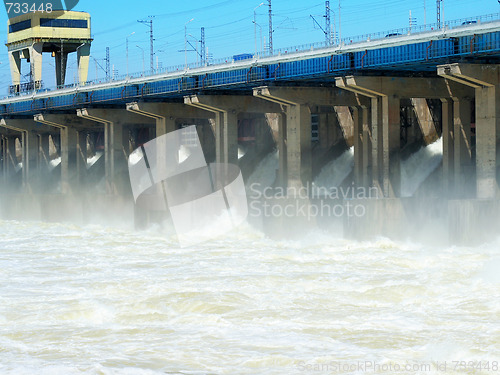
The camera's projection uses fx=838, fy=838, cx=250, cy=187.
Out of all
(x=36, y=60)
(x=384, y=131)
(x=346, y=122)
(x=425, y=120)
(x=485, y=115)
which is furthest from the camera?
(x=36, y=60)

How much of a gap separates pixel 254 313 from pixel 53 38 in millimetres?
72046

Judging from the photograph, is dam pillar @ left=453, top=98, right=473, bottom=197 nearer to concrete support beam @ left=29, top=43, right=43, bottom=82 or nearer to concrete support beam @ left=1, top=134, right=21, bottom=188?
concrete support beam @ left=29, top=43, right=43, bottom=82

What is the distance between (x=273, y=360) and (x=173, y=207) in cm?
4374

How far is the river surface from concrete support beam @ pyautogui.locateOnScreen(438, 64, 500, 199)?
12.6 ft

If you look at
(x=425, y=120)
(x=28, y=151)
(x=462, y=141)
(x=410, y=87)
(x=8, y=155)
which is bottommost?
(x=8, y=155)

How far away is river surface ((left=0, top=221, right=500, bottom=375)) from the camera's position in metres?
18.7

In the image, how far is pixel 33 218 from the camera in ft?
250

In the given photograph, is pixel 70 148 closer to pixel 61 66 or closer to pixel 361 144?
pixel 61 66

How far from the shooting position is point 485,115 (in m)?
41.4

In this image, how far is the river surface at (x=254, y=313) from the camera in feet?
61.4

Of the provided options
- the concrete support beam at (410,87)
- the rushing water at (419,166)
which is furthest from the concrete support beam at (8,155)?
the concrete support beam at (410,87)

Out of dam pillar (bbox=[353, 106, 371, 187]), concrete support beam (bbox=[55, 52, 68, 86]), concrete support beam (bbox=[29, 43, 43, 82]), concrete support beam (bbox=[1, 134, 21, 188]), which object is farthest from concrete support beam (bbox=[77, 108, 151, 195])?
concrete support beam (bbox=[1, 134, 21, 188])

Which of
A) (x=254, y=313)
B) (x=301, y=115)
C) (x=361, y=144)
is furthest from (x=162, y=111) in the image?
(x=254, y=313)

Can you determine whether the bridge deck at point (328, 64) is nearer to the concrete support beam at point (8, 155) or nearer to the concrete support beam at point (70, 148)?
the concrete support beam at point (70, 148)
